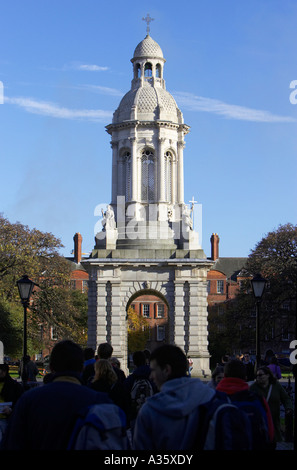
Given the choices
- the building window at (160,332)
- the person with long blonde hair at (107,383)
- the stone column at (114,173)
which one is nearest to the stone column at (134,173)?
the stone column at (114,173)

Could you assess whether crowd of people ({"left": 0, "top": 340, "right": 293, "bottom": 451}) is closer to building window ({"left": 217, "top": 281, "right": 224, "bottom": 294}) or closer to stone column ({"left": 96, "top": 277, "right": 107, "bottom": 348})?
stone column ({"left": 96, "top": 277, "right": 107, "bottom": 348})

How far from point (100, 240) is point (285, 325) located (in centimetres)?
1909

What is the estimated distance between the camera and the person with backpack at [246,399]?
8633 mm

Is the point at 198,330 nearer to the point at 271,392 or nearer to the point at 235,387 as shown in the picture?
the point at 271,392

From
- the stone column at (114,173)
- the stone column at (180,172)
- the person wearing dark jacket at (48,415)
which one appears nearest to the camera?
the person wearing dark jacket at (48,415)

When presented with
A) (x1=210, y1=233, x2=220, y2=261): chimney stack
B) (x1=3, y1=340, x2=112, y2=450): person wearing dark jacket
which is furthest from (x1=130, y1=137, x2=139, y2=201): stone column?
(x1=210, y1=233, x2=220, y2=261): chimney stack

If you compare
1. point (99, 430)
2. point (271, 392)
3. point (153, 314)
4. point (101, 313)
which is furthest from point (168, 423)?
point (153, 314)

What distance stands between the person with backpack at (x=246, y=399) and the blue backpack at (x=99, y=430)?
1726 millimetres

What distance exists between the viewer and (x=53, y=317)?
5684cm

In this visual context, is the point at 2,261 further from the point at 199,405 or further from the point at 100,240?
the point at 199,405

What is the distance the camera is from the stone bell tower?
44156 mm

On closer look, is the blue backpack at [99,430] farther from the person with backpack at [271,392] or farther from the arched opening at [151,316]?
the arched opening at [151,316]

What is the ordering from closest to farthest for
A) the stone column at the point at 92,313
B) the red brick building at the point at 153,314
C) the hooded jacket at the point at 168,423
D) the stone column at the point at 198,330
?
the hooded jacket at the point at 168,423
the stone column at the point at 198,330
the stone column at the point at 92,313
the red brick building at the point at 153,314

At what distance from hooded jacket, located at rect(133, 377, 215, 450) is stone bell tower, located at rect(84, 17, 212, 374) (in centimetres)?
3708
